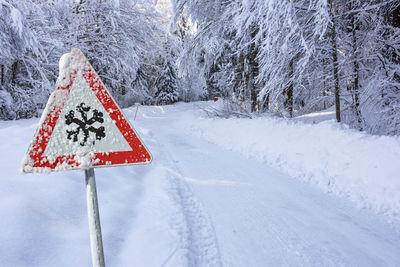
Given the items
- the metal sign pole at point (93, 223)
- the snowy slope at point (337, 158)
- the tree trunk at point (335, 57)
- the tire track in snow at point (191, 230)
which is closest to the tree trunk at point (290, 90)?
the tree trunk at point (335, 57)

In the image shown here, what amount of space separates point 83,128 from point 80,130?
0.02 metres

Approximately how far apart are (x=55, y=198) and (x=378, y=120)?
711cm

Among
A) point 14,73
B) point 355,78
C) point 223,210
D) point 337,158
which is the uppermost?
point 14,73

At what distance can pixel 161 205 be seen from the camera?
3449mm

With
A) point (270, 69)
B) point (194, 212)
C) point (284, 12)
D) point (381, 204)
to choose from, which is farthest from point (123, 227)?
point (270, 69)

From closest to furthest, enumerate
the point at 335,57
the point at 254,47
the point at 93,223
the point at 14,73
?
the point at 93,223 → the point at 335,57 → the point at 254,47 → the point at 14,73

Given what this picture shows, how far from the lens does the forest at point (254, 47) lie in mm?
5941

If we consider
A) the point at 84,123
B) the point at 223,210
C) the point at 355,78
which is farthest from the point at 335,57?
the point at 84,123

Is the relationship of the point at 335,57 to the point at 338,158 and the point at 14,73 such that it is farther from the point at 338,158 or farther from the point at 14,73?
the point at 14,73

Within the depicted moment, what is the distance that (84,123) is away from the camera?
4.34 ft

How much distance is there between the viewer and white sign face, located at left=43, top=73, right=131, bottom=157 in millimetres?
1286

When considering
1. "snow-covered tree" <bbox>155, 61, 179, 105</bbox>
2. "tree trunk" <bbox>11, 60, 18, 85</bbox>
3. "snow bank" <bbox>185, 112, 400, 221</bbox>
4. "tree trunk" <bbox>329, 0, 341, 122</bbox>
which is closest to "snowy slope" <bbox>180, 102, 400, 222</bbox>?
"snow bank" <bbox>185, 112, 400, 221</bbox>

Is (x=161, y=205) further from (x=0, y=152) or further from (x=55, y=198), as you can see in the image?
(x=0, y=152)

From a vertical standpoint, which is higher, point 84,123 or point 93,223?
point 84,123
